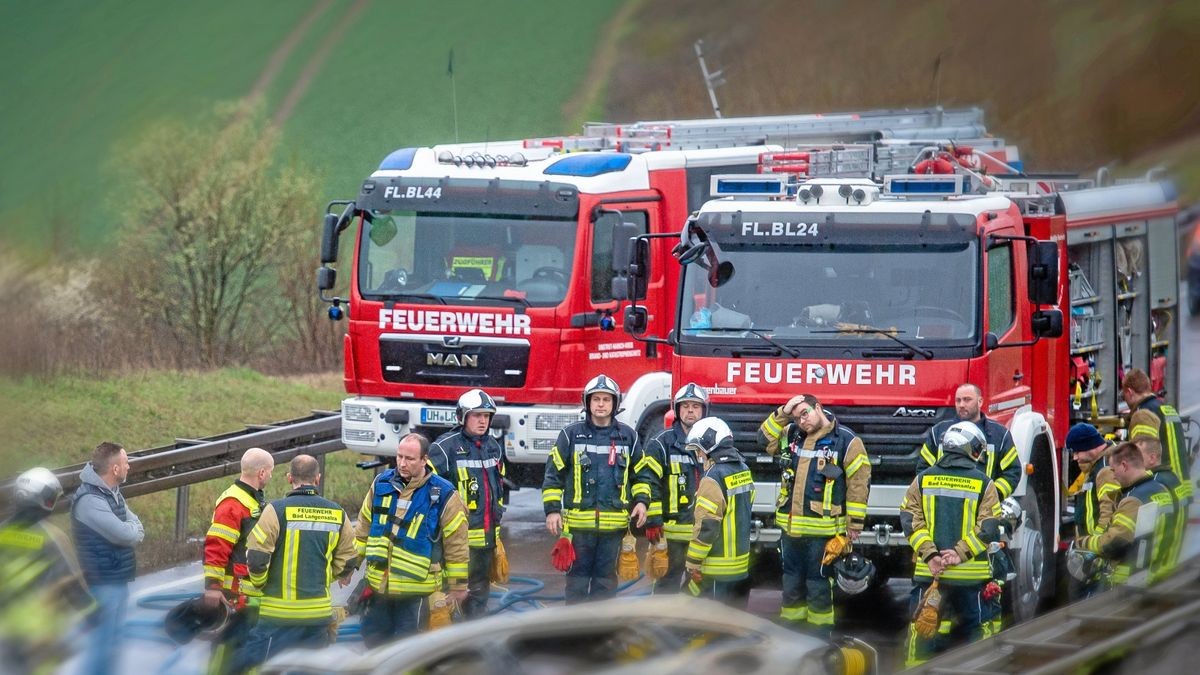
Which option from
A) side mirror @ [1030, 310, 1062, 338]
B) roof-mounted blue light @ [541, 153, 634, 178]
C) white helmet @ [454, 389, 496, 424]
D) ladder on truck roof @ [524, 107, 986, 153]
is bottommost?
white helmet @ [454, 389, 496, 424]

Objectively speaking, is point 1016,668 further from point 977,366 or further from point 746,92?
point 746,92

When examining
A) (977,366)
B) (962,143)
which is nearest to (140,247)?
(962,143)

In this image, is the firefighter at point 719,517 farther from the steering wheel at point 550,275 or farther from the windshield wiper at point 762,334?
the steering wheel at point 550,275

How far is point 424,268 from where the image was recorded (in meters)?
14.1

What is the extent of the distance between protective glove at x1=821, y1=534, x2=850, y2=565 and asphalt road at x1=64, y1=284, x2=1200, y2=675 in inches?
30.0

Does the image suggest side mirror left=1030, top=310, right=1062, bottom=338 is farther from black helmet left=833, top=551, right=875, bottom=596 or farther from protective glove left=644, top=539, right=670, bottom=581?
protective glove left=644, top=539, right=670, bottom=581

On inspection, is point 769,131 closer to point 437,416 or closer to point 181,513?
point 437,416

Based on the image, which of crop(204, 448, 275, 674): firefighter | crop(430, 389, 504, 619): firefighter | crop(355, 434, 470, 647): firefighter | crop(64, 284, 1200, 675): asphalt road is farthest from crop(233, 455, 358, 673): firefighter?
crop(430, 389, 504, 619): firefighter

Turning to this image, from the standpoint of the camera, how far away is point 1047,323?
11.6 metres

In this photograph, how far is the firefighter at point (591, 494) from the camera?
10469mm

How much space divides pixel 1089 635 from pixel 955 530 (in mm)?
1685

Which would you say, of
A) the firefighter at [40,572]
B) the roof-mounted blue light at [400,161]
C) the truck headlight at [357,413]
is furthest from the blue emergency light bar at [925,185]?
the firefighter at [40,572]

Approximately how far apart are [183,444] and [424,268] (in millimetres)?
2449

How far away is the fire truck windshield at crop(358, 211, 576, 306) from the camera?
45.7 ft
